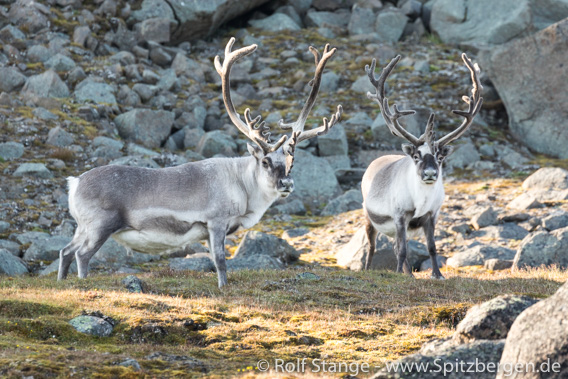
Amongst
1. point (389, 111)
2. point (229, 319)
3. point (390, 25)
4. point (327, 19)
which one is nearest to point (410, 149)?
point (389, 111)

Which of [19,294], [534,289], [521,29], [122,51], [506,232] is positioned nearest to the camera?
[19,294]

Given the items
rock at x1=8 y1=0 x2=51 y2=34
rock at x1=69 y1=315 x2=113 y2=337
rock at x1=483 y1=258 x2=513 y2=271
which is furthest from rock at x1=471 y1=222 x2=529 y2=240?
rock at x1=8 y1=0 x2=51 y2=34

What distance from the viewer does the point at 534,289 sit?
555 inches

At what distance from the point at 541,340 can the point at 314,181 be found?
21.9m

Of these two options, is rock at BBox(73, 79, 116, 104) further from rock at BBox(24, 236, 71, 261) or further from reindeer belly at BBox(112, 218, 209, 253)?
reindeer belly at BBox(112, 218, 209, 253)

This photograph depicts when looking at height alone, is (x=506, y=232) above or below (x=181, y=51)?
below

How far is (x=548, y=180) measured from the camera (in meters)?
25.6

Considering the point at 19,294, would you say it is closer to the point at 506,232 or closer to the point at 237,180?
the point at 237,180

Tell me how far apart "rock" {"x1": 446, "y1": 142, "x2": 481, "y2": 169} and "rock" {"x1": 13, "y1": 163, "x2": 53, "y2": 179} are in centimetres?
1541

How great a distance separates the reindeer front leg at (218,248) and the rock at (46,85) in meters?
18.0

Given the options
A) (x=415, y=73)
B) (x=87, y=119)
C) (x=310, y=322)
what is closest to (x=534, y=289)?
(x=310, y=322)

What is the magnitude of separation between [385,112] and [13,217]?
12088 millimetres

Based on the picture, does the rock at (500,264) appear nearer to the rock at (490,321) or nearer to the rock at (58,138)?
the rock at (490,321)

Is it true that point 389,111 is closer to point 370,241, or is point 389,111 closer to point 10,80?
point 370,241
